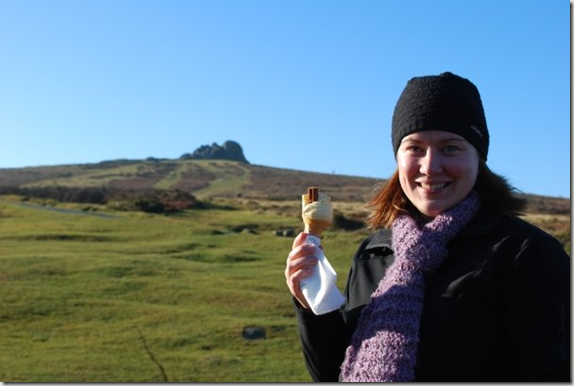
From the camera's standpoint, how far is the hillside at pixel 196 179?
9256cm

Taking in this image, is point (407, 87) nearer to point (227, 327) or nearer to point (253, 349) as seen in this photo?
point (253, 349)

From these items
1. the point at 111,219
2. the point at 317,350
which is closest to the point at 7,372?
the point at 317,350

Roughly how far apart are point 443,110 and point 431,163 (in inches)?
8.3

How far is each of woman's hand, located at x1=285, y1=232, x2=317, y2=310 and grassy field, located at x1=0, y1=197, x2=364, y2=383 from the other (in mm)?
10809

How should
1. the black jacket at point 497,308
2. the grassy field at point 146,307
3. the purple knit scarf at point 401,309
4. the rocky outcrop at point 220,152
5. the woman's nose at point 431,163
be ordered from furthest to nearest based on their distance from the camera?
the rocky outcrop at point 220,152, the grassy field at point 146,307, the woman's nose at point 431,163, the purple knit scarf at point 401,309, the black jacket at point 497,308

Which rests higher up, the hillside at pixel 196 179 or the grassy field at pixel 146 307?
the hillside at pixel 196 179

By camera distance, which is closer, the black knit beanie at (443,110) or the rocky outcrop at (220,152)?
the black knit beanie at (443,110)

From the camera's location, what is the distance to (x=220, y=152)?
526 ft

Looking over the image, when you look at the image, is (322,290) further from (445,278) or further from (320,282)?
(445,278)

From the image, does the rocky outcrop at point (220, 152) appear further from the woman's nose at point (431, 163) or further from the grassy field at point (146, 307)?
the woman's nose at point (431, 163)

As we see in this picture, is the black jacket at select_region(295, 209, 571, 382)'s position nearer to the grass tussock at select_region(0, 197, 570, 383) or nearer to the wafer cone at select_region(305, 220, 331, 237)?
the wafer cone at select_region(305, 220, 331, 237)

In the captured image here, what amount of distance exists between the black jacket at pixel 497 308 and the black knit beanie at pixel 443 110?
323mm

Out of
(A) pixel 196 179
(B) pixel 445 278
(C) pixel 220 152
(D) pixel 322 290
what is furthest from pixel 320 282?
(C) pixel 220 152

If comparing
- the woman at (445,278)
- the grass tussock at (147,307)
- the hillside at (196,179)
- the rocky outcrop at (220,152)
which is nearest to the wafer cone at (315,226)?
the woman at (445,278)
